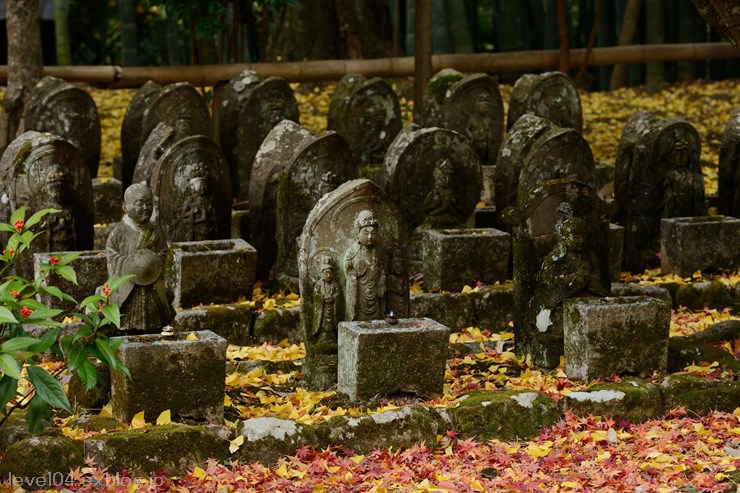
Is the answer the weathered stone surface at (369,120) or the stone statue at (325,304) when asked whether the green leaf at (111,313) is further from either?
the weathered stone surface at (369,120)

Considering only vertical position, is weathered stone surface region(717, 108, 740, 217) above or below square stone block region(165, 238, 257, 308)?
above

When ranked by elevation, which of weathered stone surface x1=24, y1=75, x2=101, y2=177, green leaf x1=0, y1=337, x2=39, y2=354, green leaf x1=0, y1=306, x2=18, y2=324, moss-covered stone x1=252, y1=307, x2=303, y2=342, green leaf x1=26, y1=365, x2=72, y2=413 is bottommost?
moss-covered stone x1=252, y1=307, x2=303, y2=342

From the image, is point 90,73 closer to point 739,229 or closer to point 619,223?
point 619,223

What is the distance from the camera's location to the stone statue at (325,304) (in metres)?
9.24

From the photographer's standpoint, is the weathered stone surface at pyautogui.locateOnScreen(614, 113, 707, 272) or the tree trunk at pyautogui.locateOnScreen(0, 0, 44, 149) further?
the tree trunk at pyautogui.locateOnScreen(0, 0, 44, 149)

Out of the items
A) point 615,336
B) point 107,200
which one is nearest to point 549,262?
point 615,336

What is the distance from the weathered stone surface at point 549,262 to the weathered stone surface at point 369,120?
5.77 metres

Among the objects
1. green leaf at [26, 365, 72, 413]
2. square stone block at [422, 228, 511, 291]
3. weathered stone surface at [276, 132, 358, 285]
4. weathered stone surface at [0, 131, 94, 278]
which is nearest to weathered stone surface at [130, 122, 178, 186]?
weathered stone surface at [0, 131, 94, 278]

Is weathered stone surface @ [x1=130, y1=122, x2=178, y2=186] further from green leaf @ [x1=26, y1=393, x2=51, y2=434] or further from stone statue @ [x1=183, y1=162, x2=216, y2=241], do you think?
green leaf @ [x1=26, y1=393, x2=51, y2=434]

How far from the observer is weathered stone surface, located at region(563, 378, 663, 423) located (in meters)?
8.59

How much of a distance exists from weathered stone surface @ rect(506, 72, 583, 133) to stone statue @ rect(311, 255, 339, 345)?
7.16 metres

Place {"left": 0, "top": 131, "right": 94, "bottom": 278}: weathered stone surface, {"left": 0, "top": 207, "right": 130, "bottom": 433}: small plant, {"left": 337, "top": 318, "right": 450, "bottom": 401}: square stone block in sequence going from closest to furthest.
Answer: {"left": 0, "top": 207, "right": 130, "bottom": 433}: small plant, {"left": 337, "top": 318, "right": 450, "bottom": 401}: square stone block, {"left": 0, "top": 131, "right": 94, "bottom": 278}: weathered stone surface

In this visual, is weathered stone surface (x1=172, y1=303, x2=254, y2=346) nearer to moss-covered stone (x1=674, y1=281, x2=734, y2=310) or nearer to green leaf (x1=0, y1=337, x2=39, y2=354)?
moss-covered stone (x1=674, y1=281, x2=734, y2=310)

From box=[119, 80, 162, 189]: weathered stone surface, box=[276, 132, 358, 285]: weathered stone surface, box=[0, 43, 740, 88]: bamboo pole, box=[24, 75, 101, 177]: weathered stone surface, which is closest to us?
box=[276, 132, 358, 285]: weathered stone surface
